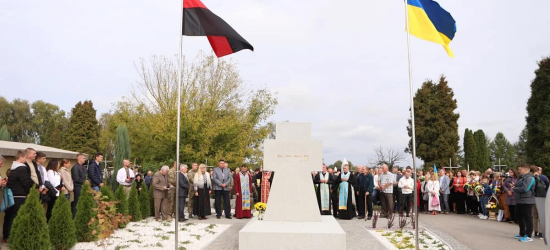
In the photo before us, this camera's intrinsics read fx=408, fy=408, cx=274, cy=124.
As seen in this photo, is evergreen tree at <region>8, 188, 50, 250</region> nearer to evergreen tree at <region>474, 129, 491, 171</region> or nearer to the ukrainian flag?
the ukrainian flag

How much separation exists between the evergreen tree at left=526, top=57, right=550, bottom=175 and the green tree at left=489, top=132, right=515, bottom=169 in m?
56.2

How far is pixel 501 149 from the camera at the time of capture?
2995 inches

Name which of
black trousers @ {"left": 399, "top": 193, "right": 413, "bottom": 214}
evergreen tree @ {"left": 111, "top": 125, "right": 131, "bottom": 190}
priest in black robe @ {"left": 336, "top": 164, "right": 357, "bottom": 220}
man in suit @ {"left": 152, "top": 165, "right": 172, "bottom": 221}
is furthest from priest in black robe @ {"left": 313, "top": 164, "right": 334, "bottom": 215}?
evergreen tree @ {"left": 111, "top": 125, "right": 131, "bottom": 190}

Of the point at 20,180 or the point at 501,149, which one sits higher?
the point at 501,149

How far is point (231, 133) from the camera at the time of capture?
2408 centimetres

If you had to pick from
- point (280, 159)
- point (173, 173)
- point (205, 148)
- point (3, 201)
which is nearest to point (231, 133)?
point (205, 148)

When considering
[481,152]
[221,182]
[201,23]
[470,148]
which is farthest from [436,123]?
[201,23]

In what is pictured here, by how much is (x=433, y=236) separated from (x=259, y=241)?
17.2ft

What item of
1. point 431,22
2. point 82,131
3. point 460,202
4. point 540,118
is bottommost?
point 460,202

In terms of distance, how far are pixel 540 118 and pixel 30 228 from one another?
76.6ft

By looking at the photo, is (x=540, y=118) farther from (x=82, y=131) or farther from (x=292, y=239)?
(x=82, y=131)

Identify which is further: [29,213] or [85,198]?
[85,198]

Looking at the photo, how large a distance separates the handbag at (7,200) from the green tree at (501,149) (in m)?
78.2

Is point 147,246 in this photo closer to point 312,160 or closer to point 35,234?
point 35,234
